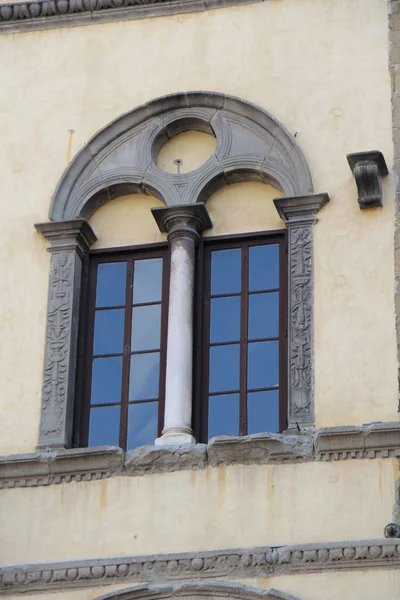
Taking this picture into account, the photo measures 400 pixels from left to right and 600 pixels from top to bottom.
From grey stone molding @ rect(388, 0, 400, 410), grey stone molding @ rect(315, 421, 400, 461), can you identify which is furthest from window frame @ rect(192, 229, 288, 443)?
grey stone molding @ rect(388, 0, 400, 410)

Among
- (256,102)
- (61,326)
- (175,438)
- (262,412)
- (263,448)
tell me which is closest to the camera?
(263,448)

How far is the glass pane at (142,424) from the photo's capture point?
50.0 ft

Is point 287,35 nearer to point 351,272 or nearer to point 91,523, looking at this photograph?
point 351,272

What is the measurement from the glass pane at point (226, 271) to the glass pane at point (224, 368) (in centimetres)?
48

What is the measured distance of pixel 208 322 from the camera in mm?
15617

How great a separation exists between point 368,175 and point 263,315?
125 centimetres

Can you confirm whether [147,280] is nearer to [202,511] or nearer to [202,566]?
[202,511]

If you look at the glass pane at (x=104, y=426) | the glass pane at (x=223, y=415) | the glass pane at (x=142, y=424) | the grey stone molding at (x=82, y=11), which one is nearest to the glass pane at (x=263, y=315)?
the glass pane at (x=223, y=415)

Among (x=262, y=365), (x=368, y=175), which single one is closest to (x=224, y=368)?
(x=262, y=365)

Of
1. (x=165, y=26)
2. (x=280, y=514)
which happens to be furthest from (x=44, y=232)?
(x=280, y=514)

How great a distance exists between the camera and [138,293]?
15.9m

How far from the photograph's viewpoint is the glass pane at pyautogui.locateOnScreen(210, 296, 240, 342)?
15531 mm

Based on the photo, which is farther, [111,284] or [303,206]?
[111,284]

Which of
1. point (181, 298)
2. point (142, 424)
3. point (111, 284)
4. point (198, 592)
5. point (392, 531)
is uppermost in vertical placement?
point (111, 284)
